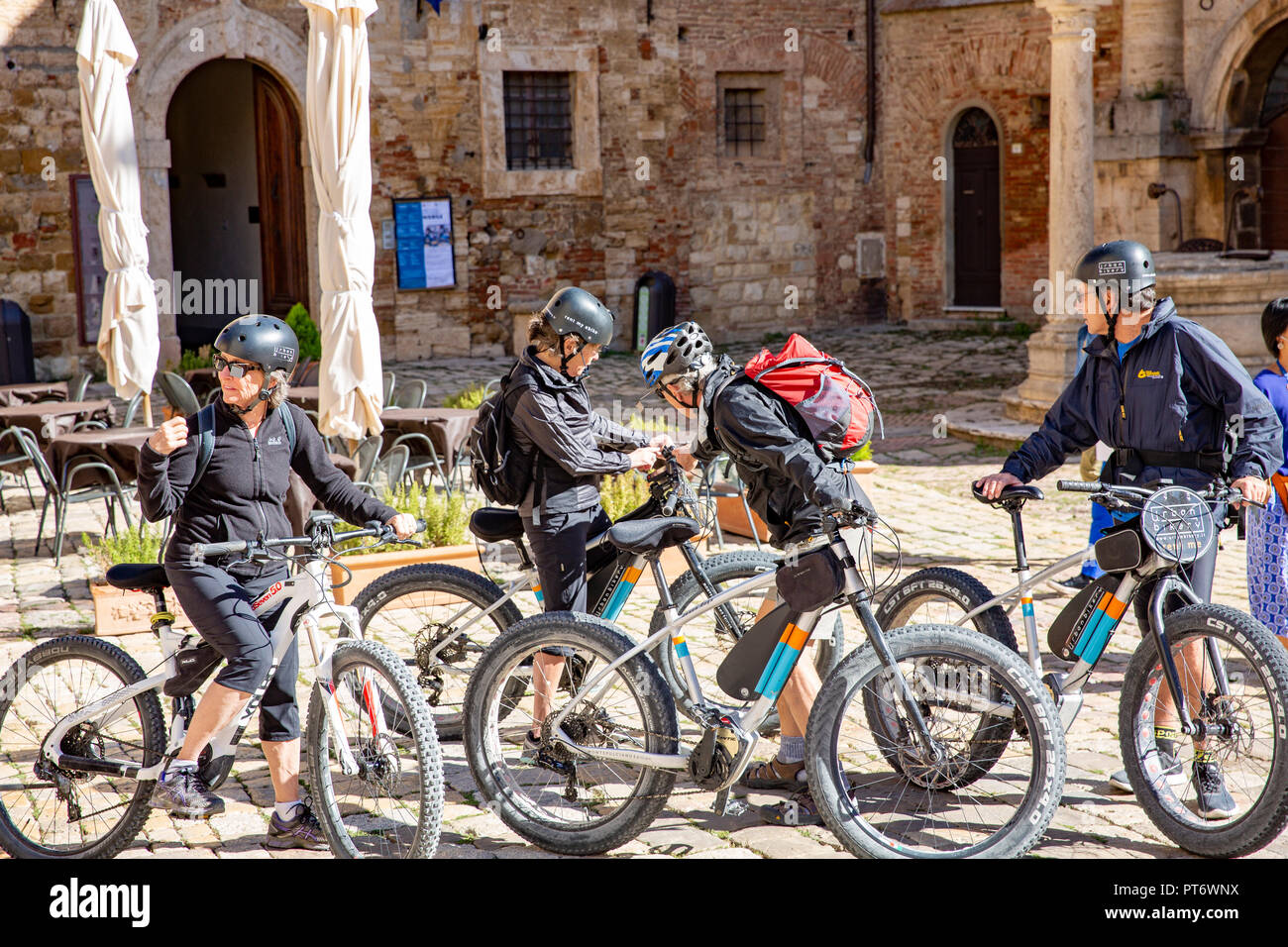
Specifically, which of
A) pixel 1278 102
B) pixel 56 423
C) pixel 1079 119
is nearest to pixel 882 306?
pixel 1278 102

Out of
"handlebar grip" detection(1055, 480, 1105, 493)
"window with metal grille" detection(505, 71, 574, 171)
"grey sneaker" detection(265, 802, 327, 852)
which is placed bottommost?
"grey sneaker" detection(265, 802, 327, 852)

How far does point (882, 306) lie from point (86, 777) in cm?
1800

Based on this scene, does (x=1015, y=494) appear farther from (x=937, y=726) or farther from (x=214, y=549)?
(x=214, y=549)

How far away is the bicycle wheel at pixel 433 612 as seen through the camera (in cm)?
494

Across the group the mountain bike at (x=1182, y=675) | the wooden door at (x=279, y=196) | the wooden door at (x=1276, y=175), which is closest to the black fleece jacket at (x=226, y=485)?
the mountain bike at (x=1182, y=675)

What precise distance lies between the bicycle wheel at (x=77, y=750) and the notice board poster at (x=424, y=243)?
527 inches

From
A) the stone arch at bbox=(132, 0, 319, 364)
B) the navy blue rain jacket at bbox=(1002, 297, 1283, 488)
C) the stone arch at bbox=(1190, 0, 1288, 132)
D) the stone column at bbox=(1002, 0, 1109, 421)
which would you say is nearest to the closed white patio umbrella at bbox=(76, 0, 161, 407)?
the navy blue rain jacket at bbox=(1002, 297, 1283, 488)

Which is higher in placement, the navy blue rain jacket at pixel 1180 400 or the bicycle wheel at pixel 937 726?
the navy blue rain jacket at pixel 1180 400

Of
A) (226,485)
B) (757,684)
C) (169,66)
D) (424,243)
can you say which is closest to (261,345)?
(226,485)

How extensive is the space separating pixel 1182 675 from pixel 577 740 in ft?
5.52

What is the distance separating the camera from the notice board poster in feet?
56.4

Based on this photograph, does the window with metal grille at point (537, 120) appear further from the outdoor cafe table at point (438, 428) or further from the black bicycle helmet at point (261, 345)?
the black bicycle helmet at point (261, 345)

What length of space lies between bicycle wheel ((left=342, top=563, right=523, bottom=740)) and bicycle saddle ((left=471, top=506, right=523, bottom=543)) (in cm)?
15

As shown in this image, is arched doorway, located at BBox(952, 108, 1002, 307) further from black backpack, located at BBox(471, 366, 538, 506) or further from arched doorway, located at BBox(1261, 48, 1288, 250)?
black backpack, located at BBox(471, 366, 538, 506)
